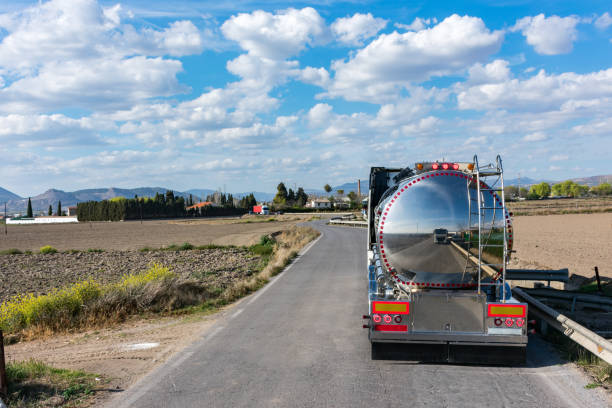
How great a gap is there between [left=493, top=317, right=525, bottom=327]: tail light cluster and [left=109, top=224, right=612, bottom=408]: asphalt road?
61 cm

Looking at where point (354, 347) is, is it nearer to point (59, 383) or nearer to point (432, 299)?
point (432, 299)

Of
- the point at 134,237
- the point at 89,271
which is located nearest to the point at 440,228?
the point at 89,271

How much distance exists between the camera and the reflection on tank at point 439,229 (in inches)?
251

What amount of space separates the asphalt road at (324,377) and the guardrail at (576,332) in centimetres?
40

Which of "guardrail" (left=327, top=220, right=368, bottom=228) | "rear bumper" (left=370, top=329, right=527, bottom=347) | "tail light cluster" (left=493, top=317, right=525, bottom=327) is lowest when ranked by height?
"guardrail" (left=327, top=220, right=368, bottom=228)

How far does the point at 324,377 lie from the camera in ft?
19.4

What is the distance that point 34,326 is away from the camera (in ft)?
31.8

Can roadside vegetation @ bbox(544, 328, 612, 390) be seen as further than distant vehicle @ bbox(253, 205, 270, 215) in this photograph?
No

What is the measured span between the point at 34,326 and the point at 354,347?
6706mm

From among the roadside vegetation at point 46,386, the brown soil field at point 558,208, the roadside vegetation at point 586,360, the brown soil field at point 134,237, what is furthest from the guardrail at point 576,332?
the brown soil field at point 558,208

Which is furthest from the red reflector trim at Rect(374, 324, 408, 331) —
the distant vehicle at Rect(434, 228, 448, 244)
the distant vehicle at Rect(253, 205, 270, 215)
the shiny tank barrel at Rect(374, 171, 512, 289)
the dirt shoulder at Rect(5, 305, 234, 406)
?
the distant vehicle at Rect(253, 205, 270, 215)

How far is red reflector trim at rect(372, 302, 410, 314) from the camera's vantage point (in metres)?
6.31

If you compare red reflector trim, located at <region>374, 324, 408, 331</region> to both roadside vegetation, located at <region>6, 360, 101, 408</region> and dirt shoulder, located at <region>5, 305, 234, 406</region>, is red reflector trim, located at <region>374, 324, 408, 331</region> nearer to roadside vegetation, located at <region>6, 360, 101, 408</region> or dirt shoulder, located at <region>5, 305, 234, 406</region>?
dirt shoulder, located at <region>5, 305, 234, 406</region>

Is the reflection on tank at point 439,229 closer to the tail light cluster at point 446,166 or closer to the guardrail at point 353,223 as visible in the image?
the tail light cluster at point 446,166
